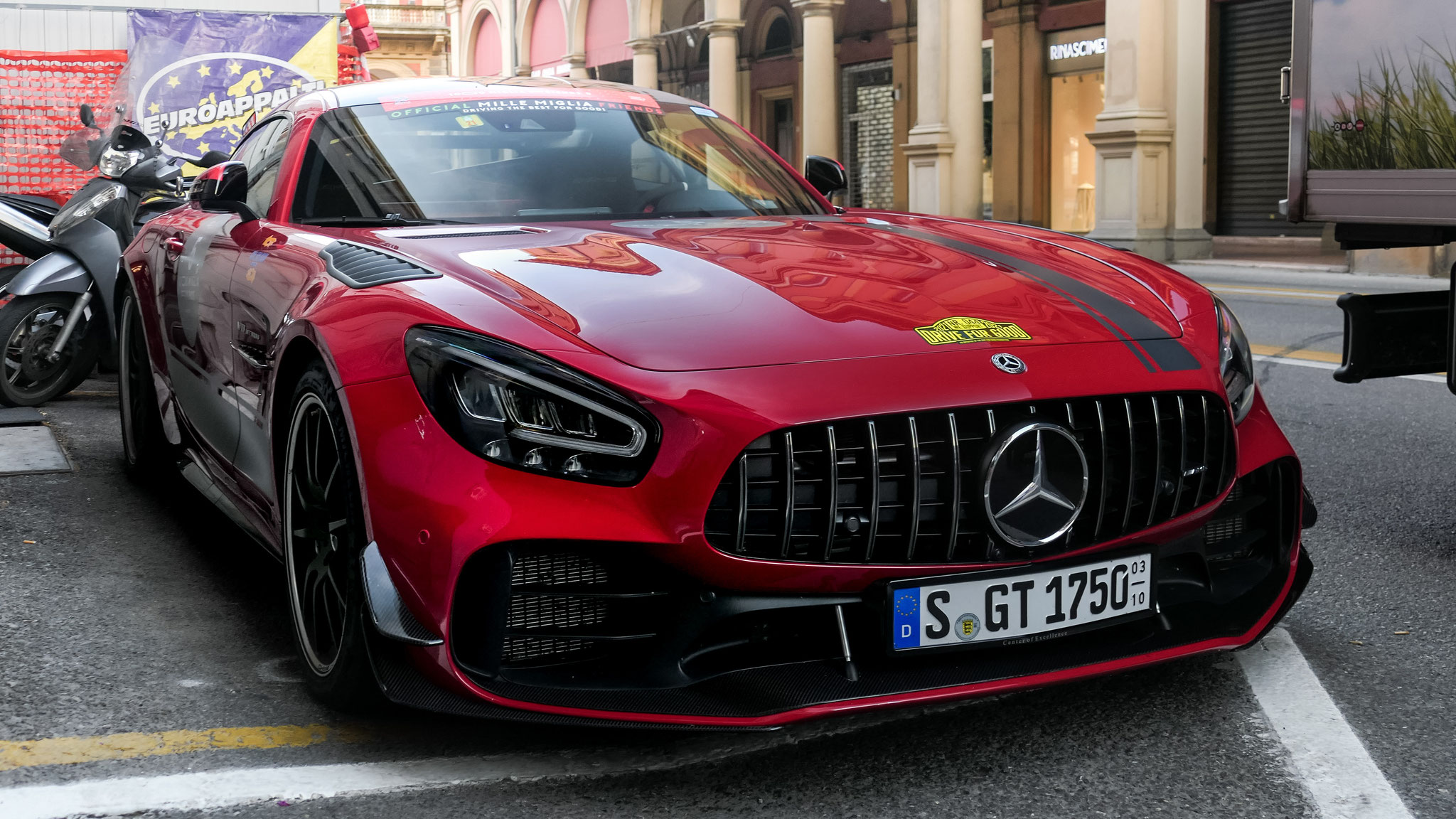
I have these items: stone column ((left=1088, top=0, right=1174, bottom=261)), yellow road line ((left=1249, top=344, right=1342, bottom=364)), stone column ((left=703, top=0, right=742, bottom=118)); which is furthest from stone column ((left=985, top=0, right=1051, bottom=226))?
yellow road line ((left=1249, top=344, right=1342, bottom=364))

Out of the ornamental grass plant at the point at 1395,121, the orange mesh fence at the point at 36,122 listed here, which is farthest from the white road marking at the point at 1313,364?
the orange mesh fence at the point at 36,122

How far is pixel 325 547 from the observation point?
9.78 ft

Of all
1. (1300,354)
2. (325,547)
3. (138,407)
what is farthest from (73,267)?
(1300,354)

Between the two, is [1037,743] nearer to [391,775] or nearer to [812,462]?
[812,462]

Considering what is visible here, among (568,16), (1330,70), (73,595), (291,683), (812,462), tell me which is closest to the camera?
(812,462)

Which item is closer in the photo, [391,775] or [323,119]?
[391,775]

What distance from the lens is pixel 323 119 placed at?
4.16 m

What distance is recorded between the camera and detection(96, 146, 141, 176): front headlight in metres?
7.73

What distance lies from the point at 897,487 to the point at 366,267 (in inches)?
46.6

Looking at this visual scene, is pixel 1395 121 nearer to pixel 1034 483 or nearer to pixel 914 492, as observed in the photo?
pixel 1034 483

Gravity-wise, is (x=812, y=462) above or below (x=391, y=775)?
above

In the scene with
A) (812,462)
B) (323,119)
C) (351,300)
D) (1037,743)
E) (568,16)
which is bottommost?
(1037,743)

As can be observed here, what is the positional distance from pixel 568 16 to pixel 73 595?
34.8 metres

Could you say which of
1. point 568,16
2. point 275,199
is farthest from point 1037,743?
point 568,16
